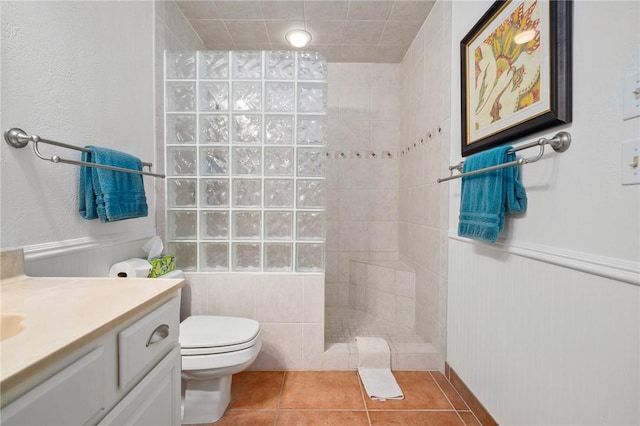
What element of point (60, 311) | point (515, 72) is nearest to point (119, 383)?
point (60, 311)

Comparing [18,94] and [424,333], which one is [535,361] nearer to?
[424,333]

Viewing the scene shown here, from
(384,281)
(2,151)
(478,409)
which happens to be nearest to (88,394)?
(2,151)

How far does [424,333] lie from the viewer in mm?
1839

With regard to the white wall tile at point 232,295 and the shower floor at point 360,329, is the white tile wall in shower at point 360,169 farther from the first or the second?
the white wall tile at point 232,295

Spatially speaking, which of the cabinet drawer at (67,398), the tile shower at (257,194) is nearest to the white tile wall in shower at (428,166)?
the tile shower at (257,194)

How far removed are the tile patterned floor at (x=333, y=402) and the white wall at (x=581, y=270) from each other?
329mm

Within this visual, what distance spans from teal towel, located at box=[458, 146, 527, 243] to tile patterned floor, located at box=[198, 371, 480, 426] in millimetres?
923

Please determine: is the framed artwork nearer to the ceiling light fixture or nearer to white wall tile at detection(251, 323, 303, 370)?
the ceiling light fixture

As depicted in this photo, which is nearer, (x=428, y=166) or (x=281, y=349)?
(x=281, y=349)

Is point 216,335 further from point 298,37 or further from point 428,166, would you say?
point 298,37

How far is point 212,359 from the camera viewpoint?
1.17 meters

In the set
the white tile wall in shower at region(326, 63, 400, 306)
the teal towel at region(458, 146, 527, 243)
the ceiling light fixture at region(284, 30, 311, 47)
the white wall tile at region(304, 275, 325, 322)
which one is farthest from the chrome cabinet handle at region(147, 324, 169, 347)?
the ceiling light fixture at region(284, 30, 311, 47)

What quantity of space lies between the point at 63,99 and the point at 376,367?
6.68 ft

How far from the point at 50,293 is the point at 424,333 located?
1.94 m
